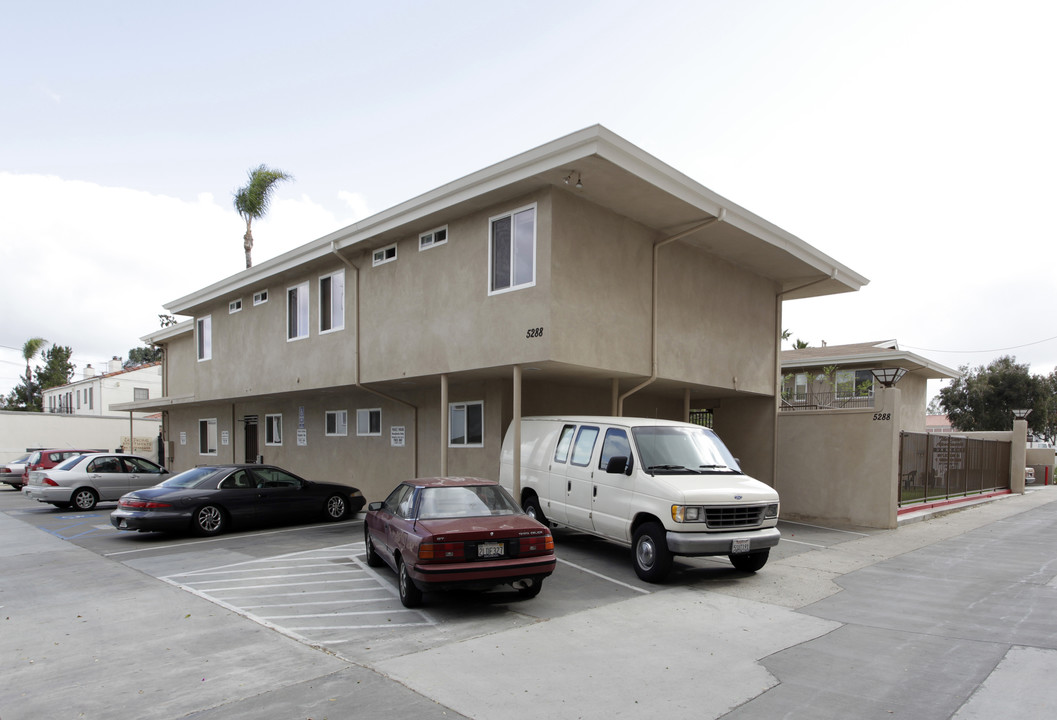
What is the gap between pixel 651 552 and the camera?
8867 mm

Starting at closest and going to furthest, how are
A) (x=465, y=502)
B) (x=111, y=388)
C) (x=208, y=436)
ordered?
(x=465, y=502) < (x=208, y=436) < (x=111, y=388)

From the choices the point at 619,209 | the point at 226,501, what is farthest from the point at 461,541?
the point at 226,501

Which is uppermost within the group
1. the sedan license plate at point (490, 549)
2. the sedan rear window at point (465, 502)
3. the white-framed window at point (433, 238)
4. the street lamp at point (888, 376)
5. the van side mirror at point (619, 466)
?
the white-framed window at point (433, 238)

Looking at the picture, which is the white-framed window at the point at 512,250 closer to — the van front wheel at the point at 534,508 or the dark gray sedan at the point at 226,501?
the van front wheel at the point at 534,508

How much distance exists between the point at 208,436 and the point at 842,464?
22.2 metres

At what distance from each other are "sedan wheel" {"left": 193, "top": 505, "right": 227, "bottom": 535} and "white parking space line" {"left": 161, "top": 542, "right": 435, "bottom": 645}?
3.14 meters

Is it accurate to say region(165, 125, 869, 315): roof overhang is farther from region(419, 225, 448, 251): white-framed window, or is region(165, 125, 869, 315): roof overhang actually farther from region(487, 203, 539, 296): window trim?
region(487, 203, 539, 296): window trim

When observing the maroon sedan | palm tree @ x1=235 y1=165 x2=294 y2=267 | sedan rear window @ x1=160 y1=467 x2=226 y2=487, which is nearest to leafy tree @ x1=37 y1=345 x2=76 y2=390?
palm tree @ x1=235 y1=165 x2=294 y2=267

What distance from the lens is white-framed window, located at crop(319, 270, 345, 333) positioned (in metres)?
16.4

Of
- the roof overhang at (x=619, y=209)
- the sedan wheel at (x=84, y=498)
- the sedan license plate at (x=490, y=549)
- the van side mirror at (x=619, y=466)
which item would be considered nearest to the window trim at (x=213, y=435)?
the sedan wheel at (x=84, y=498)

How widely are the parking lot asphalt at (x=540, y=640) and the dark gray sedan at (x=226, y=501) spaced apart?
55.9 inches

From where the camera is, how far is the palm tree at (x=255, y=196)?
31.0 m

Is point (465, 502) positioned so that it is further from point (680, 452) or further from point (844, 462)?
point (844, 462)

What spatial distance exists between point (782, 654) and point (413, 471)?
37.1ft
